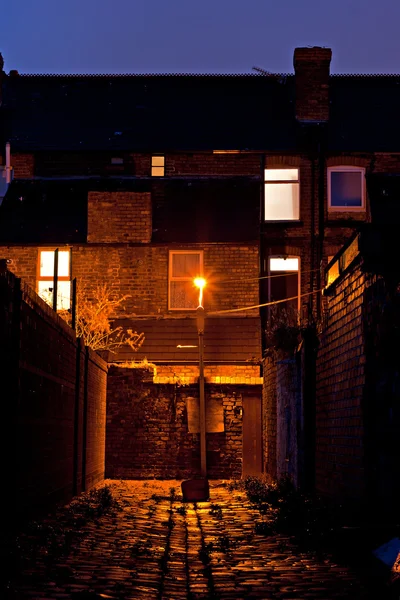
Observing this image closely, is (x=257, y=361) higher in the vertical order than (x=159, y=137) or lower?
lower

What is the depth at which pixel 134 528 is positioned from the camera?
11.0m

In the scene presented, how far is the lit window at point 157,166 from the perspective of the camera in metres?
28.1

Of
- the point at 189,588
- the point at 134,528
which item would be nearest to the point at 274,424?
the point at 134,528

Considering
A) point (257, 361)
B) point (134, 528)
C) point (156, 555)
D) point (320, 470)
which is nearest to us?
point (156, 555)

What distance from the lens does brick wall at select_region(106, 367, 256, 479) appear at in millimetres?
22672

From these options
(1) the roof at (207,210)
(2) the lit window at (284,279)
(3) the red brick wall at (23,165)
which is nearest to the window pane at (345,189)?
(2) the lit window at (284,279)

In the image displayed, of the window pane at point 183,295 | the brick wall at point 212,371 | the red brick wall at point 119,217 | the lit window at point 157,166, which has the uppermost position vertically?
the lit window at point 157,166

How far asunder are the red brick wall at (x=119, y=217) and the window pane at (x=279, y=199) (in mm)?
3983

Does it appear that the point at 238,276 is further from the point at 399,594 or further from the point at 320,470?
the point at 399,594

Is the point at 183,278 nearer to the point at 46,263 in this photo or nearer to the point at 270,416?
the point at 46,263

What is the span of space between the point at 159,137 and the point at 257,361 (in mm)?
8473

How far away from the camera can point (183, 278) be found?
2642cm

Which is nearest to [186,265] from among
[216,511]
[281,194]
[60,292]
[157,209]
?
[157,209]

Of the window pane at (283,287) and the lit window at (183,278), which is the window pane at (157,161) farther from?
the window pane at (283,287)
